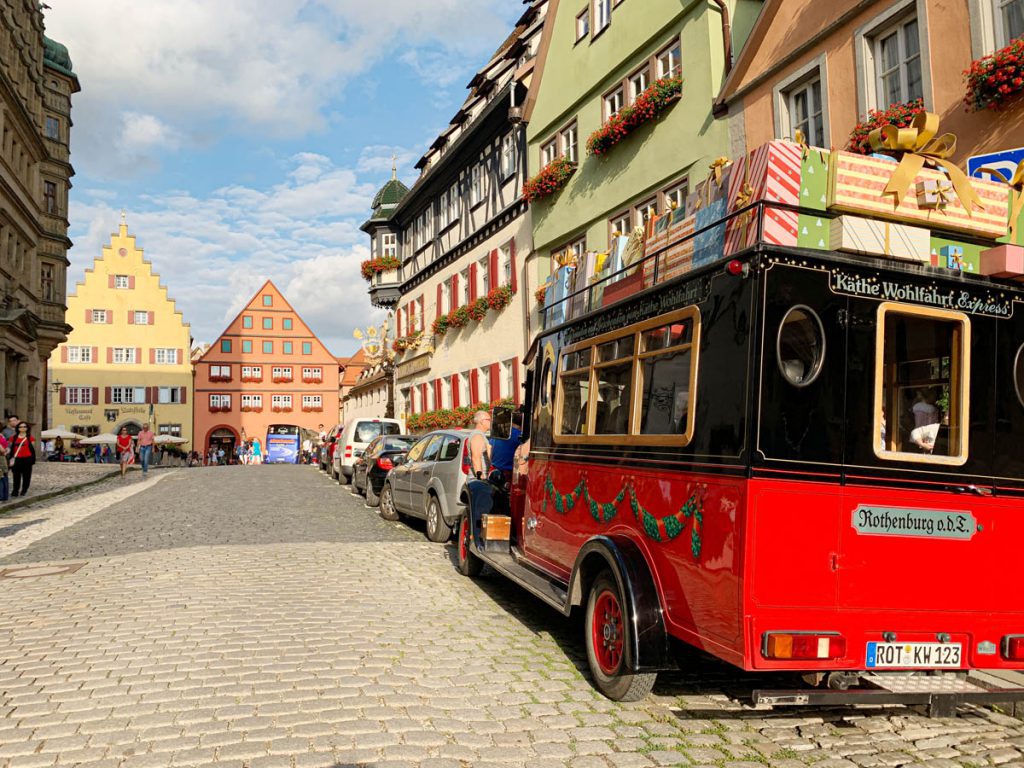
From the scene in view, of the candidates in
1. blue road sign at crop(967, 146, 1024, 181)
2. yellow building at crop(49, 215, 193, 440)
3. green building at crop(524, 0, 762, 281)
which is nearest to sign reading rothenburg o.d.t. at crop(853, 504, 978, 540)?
blue road sign at crop(967, 146, 1024, 181)

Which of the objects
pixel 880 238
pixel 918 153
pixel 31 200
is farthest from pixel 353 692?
pixel 31 200

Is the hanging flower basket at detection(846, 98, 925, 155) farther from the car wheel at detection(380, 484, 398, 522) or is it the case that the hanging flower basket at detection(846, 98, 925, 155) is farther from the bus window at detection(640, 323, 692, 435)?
the car wheel at detection(380, 484, 398, 522)

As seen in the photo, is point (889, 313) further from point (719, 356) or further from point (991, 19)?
point (991, 19)

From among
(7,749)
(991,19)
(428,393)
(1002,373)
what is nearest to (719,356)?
(1002,373)

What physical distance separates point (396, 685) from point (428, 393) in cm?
2717

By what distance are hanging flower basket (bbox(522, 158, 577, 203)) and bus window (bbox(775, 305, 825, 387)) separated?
1682 centimetres

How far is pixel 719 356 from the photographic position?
444cm

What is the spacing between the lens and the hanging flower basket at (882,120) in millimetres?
10633

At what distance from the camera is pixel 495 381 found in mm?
25172

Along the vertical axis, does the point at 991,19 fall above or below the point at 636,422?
above

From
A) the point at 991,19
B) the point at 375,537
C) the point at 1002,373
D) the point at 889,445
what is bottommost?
the point at 375,537

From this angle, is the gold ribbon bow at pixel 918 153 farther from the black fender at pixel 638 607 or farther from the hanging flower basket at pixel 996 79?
the hanging flower basket at pixel 996 79

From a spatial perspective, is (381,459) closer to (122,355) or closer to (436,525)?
(436,525)

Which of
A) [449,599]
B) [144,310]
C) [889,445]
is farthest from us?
[144,310]
